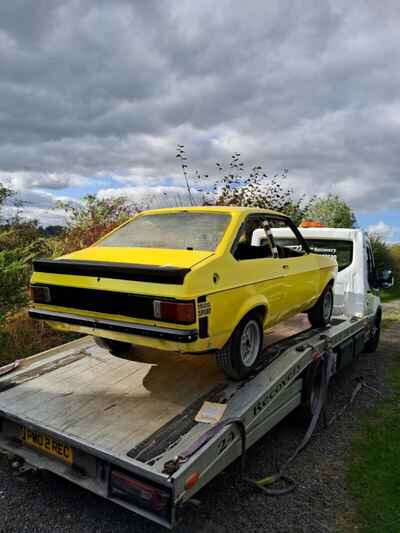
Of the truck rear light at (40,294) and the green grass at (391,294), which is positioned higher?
the truck rear light at (40,294)

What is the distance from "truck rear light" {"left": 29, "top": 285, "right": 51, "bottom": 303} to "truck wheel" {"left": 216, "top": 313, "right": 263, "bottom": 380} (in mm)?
1470

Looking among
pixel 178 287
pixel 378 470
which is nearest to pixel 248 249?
pixel 178 287

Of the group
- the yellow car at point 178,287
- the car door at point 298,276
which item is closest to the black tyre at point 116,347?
the yellow car at point 178,287

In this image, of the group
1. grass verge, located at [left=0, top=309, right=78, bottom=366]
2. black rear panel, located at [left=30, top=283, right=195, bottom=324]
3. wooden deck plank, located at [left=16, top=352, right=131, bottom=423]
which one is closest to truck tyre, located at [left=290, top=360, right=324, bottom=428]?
wooden deck plank, located at [left=16, top=352, right=131, bottom=423]

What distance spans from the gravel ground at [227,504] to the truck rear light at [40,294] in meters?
1.38

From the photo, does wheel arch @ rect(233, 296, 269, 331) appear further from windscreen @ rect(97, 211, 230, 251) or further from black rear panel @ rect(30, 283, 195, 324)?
black rear panel @ rect(30, 283, 195, 324)

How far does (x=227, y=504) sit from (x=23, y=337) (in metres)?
4.25

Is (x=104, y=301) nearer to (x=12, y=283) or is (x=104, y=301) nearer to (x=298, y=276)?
(x=298, y=276)

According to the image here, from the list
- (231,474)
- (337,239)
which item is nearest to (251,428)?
(231,474)

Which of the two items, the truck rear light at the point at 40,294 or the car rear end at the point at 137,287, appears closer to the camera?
the car rear end at the point at 137,287

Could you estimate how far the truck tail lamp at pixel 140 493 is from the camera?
2381 mm

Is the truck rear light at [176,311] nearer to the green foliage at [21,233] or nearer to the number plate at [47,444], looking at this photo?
the number plate at [47,444]

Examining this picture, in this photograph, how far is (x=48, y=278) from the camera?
354cm

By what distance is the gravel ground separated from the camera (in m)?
2.86
